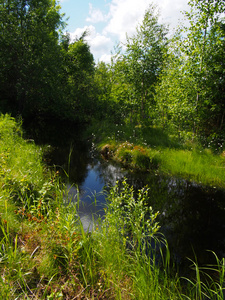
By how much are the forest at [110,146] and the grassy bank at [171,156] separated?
60 mm

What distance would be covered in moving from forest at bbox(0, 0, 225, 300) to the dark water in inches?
13.9

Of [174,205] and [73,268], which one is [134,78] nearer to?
[174,205]

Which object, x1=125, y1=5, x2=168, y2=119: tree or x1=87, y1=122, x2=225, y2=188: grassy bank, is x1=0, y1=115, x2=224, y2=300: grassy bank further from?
x1=125, y1=5, x2=168, y2=119: tree

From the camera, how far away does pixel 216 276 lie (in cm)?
350

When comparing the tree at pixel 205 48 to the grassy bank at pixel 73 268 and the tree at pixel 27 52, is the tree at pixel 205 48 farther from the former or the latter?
the tree at pixel 27 52

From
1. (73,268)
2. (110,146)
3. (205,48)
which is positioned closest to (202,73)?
(205,48)

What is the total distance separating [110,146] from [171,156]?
151 inches

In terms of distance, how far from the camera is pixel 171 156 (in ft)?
31.2

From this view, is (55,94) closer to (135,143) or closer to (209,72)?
(135,143)

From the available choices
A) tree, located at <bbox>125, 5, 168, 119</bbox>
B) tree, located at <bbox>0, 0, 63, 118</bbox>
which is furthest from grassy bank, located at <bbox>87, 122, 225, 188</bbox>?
tree, located at <bbox>0, 0, 63, 118</bbox>

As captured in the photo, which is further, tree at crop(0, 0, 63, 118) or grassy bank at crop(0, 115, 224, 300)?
tree at crop(0, 0, 63, 118)

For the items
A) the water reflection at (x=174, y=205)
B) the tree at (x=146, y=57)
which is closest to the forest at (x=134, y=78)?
the tree at (x=146, y=57)

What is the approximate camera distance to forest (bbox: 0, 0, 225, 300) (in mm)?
2602

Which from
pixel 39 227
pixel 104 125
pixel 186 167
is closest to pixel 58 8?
pixel 104 125
